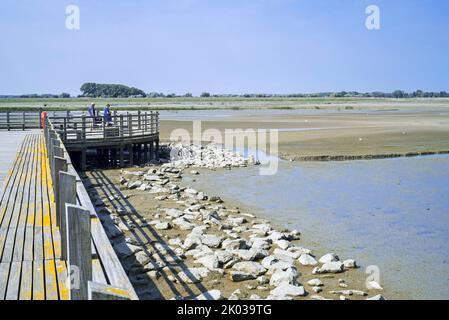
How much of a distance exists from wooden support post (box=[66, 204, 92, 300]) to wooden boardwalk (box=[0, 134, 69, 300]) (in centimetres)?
67

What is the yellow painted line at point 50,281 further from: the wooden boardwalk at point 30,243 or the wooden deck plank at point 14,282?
the wooden deck plank at point 14,282

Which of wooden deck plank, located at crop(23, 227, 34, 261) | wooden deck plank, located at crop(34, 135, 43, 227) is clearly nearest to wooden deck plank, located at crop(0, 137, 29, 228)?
wooden deck plank, located at crop(34, 135, 43, 227)

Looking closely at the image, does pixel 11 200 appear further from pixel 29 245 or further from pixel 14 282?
Answer: pixel 14 282

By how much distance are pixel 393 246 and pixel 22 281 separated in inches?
311

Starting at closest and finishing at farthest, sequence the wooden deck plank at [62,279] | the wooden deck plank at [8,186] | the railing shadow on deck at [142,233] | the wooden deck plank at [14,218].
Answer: the wooden deck plank at [62,279] < the wooden deck plank at [14,218] < the railing shadow on deck at [142,233] < the wooden deck plank at [8,186]

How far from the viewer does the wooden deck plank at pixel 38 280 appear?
16.8 feet

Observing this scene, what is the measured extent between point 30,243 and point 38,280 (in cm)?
144

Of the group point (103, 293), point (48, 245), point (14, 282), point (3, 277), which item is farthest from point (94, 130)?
point (103, 293)

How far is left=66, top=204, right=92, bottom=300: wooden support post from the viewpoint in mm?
4367

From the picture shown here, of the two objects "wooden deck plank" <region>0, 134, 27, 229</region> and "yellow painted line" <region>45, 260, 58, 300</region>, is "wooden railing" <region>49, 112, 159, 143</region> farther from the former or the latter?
"yellow painted line" <region>45, 260, 58, 300</region>

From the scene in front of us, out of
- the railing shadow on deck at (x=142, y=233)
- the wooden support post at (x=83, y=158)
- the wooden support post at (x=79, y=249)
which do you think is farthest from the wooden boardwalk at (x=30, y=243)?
the wooden support post at (x=83, y=158)
